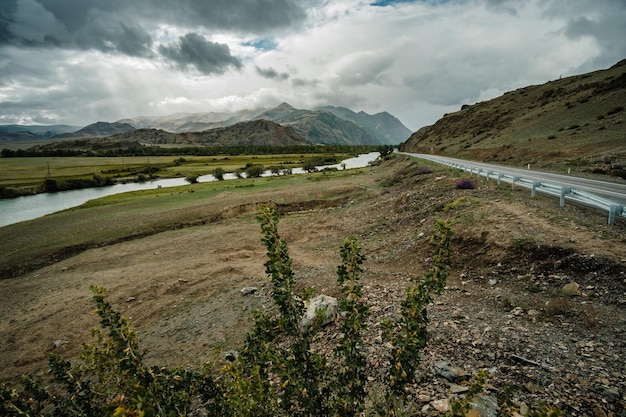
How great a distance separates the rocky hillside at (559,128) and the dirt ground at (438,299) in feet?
65.1

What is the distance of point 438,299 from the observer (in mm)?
10133

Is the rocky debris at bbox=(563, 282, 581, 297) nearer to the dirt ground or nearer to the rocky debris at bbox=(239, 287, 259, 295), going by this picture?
the dirt ground

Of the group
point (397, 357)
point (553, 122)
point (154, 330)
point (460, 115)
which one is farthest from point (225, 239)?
point (460, 115)

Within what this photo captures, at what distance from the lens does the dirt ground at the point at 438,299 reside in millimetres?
6508

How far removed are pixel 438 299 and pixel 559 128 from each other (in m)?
57.0

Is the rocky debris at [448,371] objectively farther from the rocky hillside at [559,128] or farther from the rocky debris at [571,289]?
the rocky hillside at [559,128]

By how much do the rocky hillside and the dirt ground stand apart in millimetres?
19837

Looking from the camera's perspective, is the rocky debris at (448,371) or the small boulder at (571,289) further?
the small boulder at (571,289)

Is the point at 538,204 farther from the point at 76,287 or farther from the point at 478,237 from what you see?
the point at 76,287

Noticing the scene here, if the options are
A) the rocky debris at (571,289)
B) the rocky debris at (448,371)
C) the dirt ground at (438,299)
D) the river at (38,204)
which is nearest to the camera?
the dirt ground at (438,299)

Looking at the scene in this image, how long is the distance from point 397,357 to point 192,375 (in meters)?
3.17

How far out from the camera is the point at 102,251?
25438mm

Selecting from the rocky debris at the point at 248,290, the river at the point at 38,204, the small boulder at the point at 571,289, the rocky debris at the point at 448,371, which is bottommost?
the river at the point at 38,204

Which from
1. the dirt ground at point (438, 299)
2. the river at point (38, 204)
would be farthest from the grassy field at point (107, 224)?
the river at point (38, 204)
